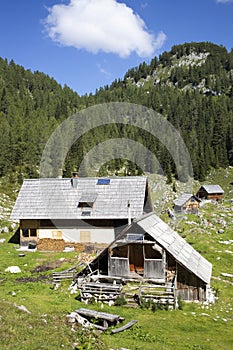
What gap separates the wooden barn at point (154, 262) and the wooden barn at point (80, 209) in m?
9.91

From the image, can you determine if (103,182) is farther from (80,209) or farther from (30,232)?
(30,232)

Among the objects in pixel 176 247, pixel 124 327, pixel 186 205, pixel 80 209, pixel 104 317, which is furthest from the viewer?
pixel 186 205

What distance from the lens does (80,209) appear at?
1321 inches

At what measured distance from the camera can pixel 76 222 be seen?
33.3m

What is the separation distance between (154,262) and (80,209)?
1401cm

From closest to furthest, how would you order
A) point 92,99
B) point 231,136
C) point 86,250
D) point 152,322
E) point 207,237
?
point 152,322, point 86,250, point 207,237, point 231,136, point 92,99

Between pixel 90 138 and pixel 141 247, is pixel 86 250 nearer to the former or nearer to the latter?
pixel 141 247

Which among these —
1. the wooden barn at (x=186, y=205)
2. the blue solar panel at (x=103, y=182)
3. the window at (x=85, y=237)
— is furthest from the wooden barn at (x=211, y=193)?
the window at (x=85, y=237)

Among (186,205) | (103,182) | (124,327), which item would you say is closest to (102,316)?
(124,327)

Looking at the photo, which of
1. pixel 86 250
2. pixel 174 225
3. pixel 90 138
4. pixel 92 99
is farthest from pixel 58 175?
pixel 92 99

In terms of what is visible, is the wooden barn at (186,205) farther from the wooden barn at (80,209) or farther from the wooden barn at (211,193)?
the wooden barn at (80,209)

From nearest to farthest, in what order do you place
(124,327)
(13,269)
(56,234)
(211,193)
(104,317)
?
(124,327)
(104,317)
(13,269)
(56,234)
(211,193)

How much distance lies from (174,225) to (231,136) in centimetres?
8944

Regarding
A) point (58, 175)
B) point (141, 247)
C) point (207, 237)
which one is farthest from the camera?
point (58, 175)
